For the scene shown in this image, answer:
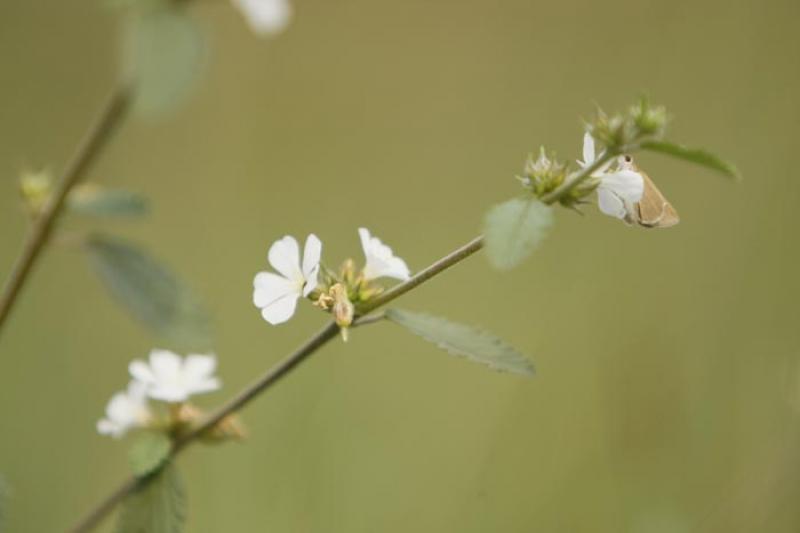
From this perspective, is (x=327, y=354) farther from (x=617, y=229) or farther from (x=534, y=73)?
(x=534, y=73)

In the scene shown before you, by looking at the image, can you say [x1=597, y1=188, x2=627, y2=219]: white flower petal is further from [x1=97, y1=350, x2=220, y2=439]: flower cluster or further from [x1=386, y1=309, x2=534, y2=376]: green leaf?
[x1=97, y1=350, x2=220, y2=439]: flower cluster

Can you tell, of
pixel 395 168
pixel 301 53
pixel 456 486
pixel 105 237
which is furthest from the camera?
pixel 301 53

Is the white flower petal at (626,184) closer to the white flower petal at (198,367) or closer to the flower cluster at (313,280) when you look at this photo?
the flower cluster at (313,280)

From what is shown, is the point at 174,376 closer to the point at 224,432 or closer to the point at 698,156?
the point at 224,432

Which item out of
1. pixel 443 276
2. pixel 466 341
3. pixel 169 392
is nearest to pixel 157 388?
pixel 169 392

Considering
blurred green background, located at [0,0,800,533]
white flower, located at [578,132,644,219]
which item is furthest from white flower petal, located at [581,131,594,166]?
blurred green background, located at [0,0,800,533]

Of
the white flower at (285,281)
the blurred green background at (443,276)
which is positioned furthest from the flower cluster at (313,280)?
the blurred green background at (443,276)

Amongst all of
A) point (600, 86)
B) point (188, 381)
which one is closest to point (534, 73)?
point (600, 86)
